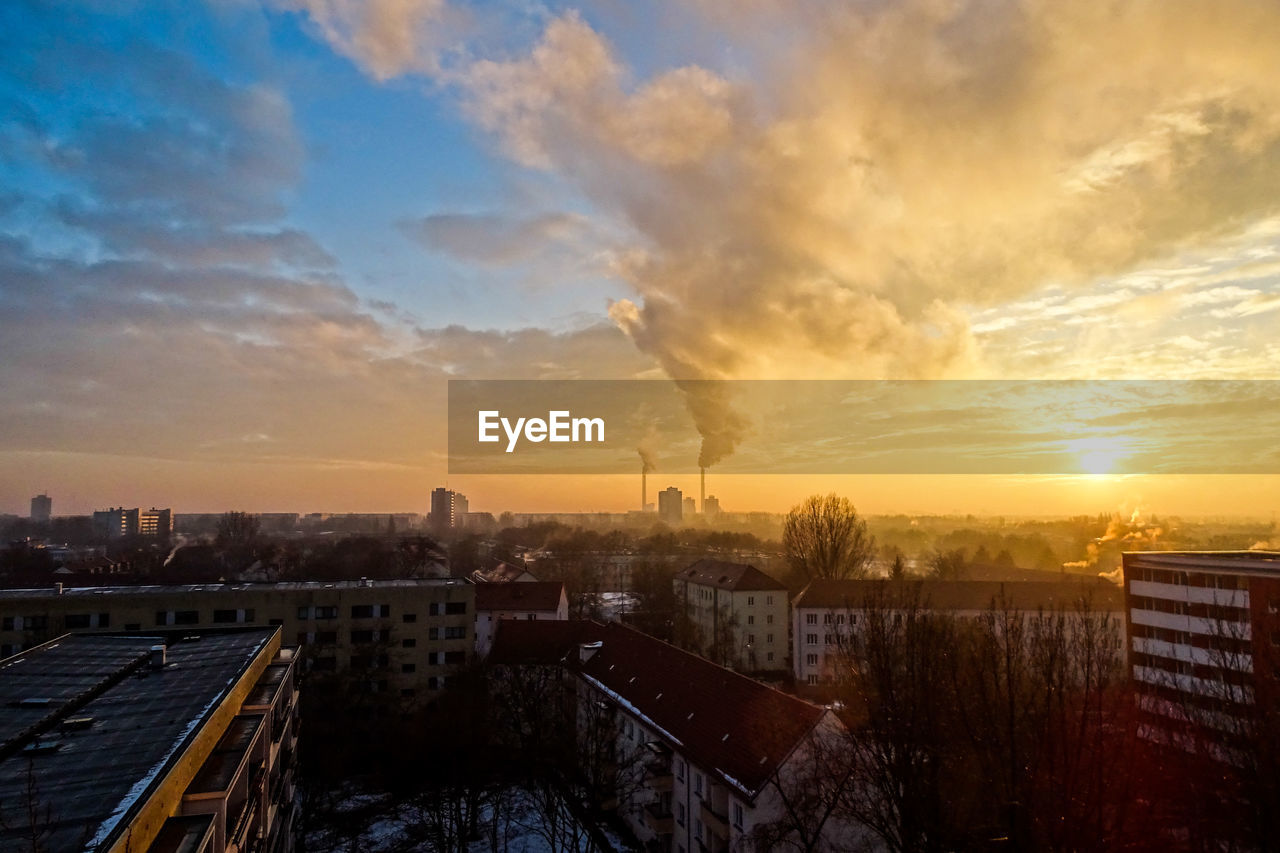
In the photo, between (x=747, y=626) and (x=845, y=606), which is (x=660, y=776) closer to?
(x=845, y=606)

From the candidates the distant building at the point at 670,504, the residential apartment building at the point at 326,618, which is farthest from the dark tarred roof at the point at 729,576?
the distant building at the point at 670,504

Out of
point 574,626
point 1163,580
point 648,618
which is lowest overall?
point 648,618

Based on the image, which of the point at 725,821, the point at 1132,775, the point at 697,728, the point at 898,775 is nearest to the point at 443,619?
the point at 697,728

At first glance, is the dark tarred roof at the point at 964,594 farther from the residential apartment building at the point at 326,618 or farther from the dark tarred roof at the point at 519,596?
the residential apartment building at the point at 326,618

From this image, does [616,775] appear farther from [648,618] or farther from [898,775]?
[648,618]

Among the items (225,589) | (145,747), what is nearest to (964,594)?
(225,589)

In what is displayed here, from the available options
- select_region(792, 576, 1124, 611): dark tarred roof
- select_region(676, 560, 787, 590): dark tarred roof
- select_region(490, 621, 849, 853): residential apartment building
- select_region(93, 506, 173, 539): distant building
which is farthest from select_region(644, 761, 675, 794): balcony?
select_region(93, 506, 173, 539): distant building
